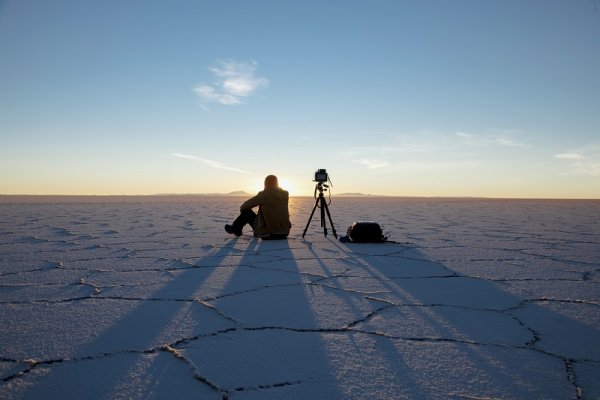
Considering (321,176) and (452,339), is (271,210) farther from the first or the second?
(452,339)

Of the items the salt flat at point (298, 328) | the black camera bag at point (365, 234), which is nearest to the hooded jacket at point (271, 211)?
the black camera bag at point (365, 234)

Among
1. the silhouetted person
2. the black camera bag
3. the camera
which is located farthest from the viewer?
the camera

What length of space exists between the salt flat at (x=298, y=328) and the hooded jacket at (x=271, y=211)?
4.17 ft

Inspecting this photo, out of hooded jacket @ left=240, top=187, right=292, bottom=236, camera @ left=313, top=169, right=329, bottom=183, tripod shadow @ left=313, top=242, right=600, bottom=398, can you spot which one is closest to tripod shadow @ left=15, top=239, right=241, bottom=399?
tripod shadow @ left=313, top=242, right=600, bottom=398

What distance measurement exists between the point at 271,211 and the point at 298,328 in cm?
314

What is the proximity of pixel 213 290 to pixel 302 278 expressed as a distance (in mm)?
632

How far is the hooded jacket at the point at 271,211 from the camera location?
15.7 feet

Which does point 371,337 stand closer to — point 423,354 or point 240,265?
point 423,354

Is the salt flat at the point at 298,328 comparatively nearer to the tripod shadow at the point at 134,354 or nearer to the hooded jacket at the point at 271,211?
the tripod shadow at the point at 134,354

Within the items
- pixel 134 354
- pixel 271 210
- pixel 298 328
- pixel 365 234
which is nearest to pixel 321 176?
pixel 271 210

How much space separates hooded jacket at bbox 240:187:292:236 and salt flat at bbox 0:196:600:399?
1.27 metres

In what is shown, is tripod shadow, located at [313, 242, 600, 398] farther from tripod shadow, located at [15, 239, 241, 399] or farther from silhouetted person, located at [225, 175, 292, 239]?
silhouetted person, located at [225, 175, 292, 239]

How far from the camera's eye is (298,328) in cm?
179

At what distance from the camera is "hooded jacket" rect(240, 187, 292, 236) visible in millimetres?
4797
